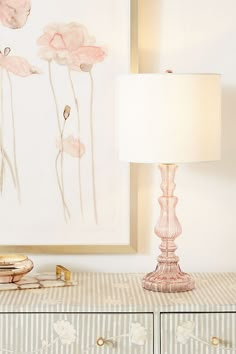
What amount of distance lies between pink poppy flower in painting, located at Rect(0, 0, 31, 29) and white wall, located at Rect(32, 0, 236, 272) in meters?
0.39

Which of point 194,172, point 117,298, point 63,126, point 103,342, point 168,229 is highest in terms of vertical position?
point 63,126

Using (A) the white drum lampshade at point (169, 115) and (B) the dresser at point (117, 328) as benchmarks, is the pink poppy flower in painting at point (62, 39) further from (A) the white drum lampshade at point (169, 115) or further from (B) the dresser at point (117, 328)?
(B) the dresser at point (117, 328)

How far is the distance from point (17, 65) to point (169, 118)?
61cm

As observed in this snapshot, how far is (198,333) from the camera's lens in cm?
251

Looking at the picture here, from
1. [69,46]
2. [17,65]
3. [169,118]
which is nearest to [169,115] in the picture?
[169,118]

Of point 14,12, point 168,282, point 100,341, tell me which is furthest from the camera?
point 14,12

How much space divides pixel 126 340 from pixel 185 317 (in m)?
0.18

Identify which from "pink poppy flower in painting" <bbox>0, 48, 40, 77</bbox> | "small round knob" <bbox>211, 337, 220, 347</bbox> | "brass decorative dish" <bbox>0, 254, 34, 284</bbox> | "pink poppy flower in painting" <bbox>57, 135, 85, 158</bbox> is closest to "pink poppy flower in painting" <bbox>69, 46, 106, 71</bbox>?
"pink poppy flower in painting" <bbox>0, 48, 40, 77</bbox>

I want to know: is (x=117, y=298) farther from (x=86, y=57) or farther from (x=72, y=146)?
(x=86, y=57)

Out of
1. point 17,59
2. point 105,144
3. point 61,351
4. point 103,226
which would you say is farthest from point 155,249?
point 17,59

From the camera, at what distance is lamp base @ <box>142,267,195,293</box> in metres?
2.65

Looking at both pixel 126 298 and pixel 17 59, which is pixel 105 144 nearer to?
pixel 17 59

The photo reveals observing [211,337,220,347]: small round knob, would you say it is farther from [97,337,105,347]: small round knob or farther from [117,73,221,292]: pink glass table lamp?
[117,73,221,292]: pink glass table lamp

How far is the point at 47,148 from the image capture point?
2.90 meters
